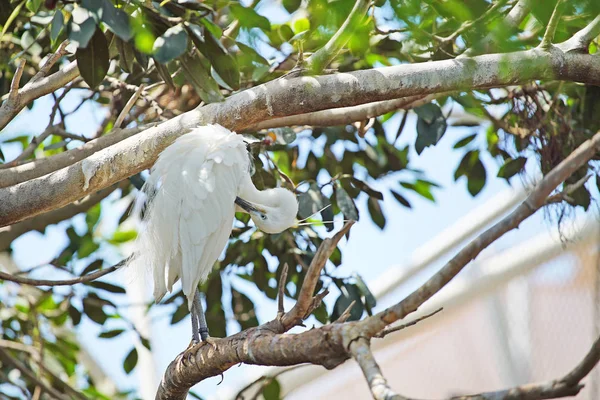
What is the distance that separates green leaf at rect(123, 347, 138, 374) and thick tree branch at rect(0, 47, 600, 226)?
1.69 metres

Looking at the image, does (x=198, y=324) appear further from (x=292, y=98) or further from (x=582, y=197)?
(x=582, y=197)

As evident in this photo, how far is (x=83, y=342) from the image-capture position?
6.16 m

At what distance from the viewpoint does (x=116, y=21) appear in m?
1.78

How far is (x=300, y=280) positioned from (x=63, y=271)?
3.38ft

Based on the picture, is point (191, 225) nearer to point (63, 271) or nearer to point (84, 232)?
point (63, 271)

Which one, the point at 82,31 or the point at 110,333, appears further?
the point at 110,333

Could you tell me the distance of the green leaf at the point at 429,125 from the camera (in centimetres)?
285

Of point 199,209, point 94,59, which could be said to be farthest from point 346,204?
point 94,59

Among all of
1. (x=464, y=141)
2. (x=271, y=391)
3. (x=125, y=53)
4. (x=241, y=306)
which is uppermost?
(x=125, y=53)

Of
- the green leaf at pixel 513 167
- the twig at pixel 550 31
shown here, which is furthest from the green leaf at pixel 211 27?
the green leaf at pixel 513 167

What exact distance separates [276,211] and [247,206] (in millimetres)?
149

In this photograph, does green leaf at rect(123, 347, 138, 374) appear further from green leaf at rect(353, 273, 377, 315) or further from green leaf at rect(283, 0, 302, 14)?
green leaf at rect(283, 0, 302, 14)

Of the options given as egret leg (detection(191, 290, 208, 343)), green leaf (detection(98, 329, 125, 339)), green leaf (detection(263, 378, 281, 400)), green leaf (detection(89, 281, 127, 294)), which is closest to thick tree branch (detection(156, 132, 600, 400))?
egret leg (detection(191, 290, 208, 343))

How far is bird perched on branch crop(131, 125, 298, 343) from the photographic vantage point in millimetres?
2660
